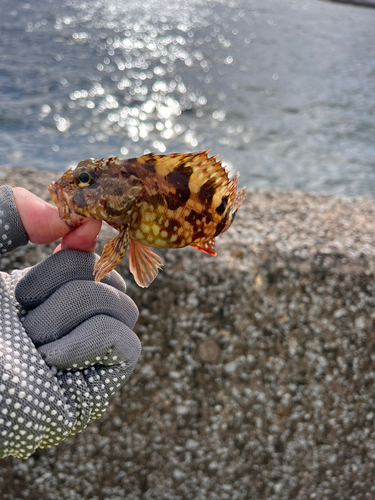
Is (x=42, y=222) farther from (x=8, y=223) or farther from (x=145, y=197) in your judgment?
(x=145, y=197)

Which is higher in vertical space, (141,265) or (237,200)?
(237,200)

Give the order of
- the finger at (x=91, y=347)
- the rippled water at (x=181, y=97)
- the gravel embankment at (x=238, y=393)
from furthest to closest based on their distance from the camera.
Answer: the rippled water at (x=181, y=97) < the gravel embankment at (x=238, y=393) < the finger at (x=91, y=347)

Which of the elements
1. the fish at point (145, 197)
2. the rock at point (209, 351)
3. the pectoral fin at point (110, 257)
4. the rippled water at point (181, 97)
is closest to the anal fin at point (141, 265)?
the fish at point (145, 197)

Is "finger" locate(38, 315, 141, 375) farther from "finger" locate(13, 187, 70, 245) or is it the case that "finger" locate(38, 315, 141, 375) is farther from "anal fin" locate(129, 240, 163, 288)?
"finger" locate(13, 187, 70, 245)

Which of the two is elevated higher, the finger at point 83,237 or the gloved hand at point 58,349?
the finger at point 83,237

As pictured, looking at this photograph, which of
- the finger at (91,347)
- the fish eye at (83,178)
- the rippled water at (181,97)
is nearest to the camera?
the fish eye at (83,178)

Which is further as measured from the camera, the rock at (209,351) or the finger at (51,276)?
the rock at (209,351)

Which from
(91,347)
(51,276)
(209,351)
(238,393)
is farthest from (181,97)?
(91,347)

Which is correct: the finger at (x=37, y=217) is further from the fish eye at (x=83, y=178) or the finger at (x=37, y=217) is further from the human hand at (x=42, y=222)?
the fish eye at (x=83, y=178)
